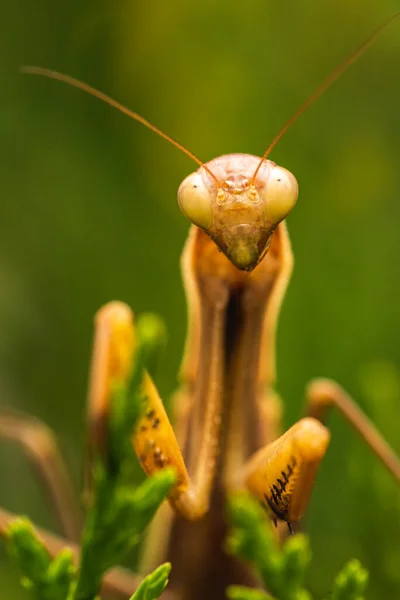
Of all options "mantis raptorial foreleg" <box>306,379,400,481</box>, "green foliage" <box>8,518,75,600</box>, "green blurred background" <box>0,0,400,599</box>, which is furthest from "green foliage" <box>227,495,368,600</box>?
"green blurred background" <box>0,0,400,599</box>

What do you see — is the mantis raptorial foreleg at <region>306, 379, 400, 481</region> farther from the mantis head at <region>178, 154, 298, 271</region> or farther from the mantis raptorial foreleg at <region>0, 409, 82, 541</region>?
the mantis raptorial foreleg at <region>0, 409, 82, 541</region>

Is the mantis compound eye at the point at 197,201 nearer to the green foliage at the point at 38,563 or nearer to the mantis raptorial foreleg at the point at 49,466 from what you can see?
the green foliage at the point at 38,563

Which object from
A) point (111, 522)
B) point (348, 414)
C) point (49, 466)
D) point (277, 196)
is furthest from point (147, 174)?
point (111, 522)

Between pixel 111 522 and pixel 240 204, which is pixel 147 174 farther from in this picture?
pixel 111 522

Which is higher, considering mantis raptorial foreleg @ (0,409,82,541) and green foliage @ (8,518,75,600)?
green foliage @ (8,518,75,600)

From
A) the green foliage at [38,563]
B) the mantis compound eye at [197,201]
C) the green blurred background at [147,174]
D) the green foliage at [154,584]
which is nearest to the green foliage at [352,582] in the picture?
the green foliage at [154,584]

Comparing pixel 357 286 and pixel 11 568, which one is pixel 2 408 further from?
pixel 357 286
